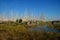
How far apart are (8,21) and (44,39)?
3.76 ft

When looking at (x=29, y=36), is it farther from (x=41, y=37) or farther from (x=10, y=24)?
(x=10, y=24)

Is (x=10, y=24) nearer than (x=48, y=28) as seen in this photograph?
No

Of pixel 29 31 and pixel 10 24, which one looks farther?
pixel 10 24

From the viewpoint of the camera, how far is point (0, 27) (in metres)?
4.59

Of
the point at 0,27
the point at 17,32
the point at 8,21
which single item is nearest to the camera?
the point at 17,32

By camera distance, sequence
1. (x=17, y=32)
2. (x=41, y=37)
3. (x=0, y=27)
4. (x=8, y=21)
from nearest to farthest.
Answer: (x=41, y=37), (x=17, y=32), (x=8, y=21), (x=0, y=27)

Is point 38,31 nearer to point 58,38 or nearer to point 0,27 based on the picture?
Result: point 58,38

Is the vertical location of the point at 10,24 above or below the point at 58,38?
above

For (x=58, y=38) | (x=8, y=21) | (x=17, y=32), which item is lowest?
(x=58, y=38)

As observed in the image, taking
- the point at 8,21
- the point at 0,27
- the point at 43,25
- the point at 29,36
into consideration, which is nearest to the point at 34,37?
the point at 29,36

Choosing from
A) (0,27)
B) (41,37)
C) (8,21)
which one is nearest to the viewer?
(41,37)

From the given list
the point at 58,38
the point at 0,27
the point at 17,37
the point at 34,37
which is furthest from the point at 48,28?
the point at 0,27

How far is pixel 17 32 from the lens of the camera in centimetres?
318

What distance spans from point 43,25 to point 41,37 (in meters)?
0.26
